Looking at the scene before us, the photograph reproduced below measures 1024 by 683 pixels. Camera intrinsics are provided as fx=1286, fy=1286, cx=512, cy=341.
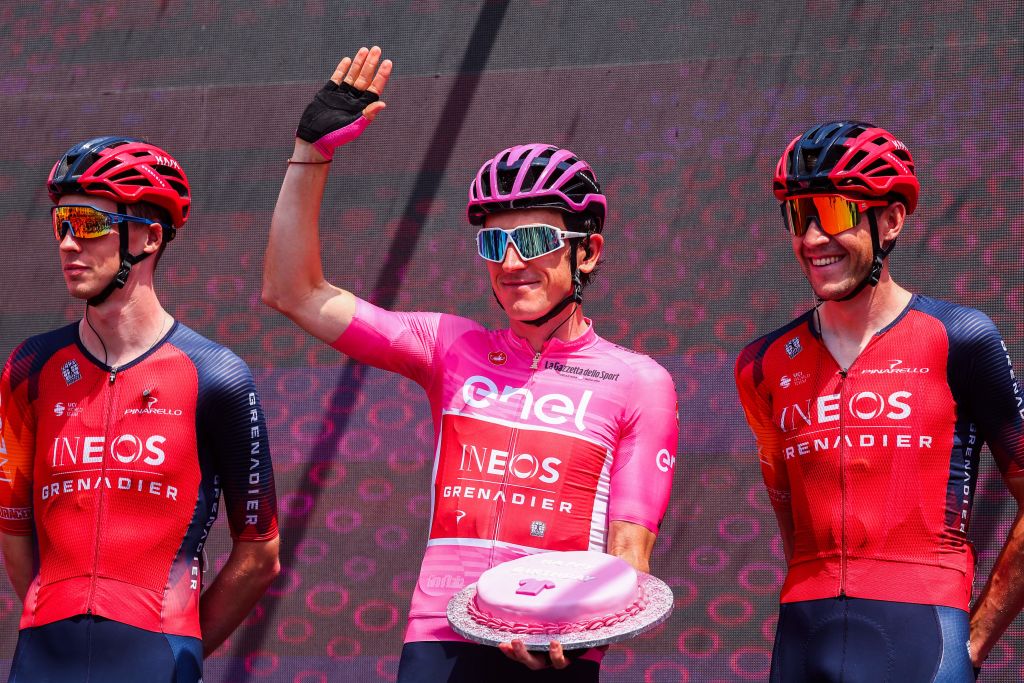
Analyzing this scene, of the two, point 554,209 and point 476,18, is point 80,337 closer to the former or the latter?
point 554,209

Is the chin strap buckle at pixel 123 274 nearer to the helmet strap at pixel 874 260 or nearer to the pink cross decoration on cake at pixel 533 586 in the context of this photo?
the pink cross decoration on cake at pixel 533 586

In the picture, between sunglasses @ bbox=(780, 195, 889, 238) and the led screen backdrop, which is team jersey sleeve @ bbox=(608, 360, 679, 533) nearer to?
sunglasses @ bbox=(780, 195, 889, 238)

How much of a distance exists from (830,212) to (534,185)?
0.75 meters

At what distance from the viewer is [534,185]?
Answer: 3.24m

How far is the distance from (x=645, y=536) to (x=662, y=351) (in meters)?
1.80

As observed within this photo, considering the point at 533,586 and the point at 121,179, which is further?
the point at 121,179

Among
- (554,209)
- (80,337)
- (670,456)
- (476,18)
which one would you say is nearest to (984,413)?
(670,456)

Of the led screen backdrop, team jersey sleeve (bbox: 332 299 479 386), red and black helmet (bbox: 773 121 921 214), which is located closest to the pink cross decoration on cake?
team jersey sleeve (bbox: 332 299 479 386)

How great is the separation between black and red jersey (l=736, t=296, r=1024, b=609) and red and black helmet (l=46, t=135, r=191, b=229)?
5.80ft

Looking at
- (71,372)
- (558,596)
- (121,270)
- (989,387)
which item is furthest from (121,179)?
(989,387)

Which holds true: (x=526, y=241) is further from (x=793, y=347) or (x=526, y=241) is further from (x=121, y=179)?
(x=121, y=179)

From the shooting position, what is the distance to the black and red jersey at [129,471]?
10.6 ft

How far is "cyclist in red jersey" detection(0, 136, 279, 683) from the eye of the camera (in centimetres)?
320

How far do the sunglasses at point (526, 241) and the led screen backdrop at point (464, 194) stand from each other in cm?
160
